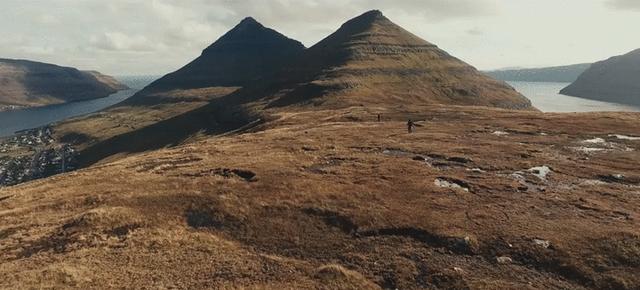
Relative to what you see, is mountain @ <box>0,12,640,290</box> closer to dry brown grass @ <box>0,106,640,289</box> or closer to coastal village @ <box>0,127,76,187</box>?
dry brown grass @ <box>0,106,640,289</box>

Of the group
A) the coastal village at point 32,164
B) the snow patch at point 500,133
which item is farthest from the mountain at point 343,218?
the coastal village at point 32,164

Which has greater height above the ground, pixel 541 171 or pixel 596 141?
pixel 596 141

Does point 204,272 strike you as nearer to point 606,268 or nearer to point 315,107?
point 606,268

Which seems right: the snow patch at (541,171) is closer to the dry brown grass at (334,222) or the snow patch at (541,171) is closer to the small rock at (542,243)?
the dry brown grass at (334,222)

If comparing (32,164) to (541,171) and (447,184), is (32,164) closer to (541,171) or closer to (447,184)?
(447,184)

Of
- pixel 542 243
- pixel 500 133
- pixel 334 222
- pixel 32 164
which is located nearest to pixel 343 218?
pixel 334 222

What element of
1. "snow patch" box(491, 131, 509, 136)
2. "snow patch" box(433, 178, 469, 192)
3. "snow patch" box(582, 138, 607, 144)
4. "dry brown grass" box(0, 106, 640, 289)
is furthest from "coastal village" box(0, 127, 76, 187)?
"snow patch" box(582, 138, 607, 144)

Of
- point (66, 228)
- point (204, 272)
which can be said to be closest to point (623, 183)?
point (204, 272)

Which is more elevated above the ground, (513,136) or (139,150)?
(513,136)

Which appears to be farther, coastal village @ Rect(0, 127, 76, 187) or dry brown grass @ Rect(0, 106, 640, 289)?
coastal village @ Rect(0, 127, 76, 187)

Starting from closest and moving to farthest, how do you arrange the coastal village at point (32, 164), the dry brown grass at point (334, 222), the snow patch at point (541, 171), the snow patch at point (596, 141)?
the dry brown grass at point (334, 222)
the snow patch at point (541, 171)
the snow patch at point (596, 141)
the coastal village at point (32, 164)

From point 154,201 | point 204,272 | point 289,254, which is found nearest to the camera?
point 204,272
